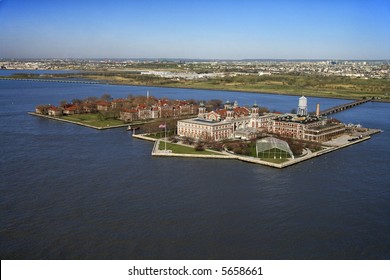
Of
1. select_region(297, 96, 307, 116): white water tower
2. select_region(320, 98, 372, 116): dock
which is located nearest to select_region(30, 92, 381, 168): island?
select_region(297, 96, 307, 116): white water tower

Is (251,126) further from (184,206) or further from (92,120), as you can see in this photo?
(184,206)

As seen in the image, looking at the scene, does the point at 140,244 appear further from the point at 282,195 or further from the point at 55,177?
the point at 55,177

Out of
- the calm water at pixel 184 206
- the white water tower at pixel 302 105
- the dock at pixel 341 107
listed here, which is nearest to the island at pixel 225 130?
the white water tower at pixel 302 105

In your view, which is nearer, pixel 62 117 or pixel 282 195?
pixel 282 195

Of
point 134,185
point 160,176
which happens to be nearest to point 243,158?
point 160,176

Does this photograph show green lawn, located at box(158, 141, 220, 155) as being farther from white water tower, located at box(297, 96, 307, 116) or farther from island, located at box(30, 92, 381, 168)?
white water tower, located at box(297, 96, 307, 116)

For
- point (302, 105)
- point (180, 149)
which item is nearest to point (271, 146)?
point (180, 149)
